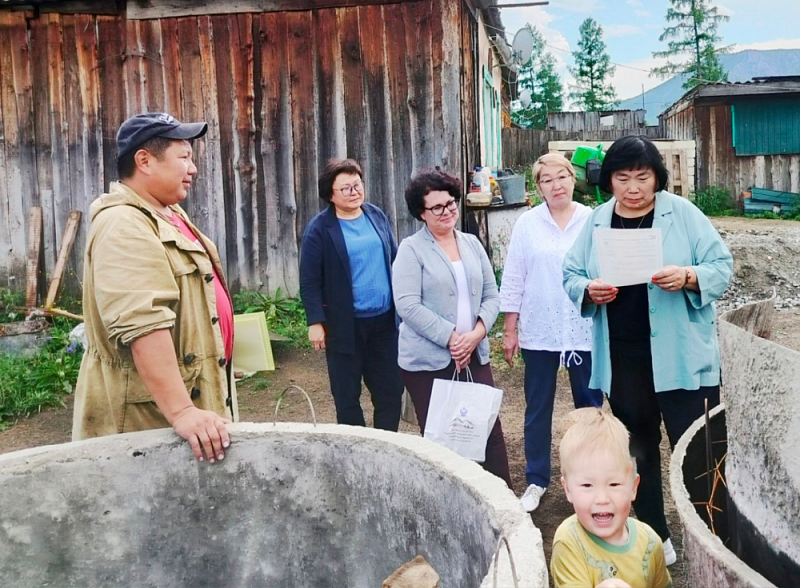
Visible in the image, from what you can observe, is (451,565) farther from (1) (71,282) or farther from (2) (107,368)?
(1) (71,282)

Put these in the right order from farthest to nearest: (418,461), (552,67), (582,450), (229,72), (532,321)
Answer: (552,67) < (229,72) < (532,321) < (418,461) < (582,450)

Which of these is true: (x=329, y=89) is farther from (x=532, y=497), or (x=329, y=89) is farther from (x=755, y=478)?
(x=755, y=478)

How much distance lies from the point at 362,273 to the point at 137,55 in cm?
462

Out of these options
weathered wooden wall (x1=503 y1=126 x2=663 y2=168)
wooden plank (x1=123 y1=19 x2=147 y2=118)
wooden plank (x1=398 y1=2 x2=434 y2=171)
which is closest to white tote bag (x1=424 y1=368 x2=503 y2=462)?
wooden plank (x1=398 y1=2 x2=434 y2=171)

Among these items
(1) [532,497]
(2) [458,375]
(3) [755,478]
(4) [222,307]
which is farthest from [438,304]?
(3) [755,478]

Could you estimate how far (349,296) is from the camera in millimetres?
4223

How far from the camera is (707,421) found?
2002 millimetres

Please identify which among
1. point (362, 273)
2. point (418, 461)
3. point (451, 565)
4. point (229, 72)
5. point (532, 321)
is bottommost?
point (451, 565)

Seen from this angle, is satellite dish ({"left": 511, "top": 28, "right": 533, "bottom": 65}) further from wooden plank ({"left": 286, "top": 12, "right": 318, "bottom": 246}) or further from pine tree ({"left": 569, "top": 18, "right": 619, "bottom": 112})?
pine tree ({"left": 569, "top": 18, "right": 619, "bottom": 112})

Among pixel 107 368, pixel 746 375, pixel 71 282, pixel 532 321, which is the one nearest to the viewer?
pixel 746 375

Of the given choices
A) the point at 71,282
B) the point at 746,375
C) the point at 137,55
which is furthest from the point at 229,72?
the point at 746,375

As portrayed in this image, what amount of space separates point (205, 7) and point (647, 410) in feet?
19.9

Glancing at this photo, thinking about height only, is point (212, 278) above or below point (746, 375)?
above

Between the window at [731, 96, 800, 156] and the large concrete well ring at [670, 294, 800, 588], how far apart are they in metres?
16.0
